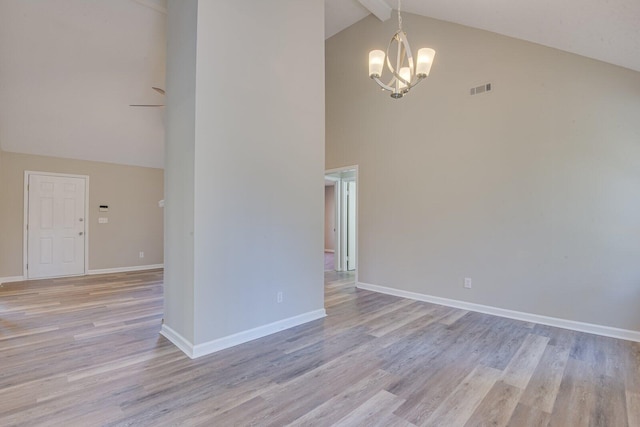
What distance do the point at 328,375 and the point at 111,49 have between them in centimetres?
518

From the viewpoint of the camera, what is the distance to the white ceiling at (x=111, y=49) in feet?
9.06

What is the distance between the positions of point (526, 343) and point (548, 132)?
94.2 inches

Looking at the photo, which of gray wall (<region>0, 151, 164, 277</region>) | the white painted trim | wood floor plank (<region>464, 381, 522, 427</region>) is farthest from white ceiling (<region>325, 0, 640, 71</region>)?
the white painted trim

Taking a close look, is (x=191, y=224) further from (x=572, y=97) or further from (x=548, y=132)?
(x=572, y=97)

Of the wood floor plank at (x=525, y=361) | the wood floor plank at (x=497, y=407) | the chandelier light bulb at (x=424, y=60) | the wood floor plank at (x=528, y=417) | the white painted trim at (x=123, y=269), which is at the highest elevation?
the chandelier light bulb at (x=424, y=60)

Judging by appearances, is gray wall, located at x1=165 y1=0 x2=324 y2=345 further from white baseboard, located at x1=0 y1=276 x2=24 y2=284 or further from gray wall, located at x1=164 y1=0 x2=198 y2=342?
white baseboard, located at x1=0 y1=276 x2=24 y2=284

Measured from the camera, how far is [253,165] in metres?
3.07

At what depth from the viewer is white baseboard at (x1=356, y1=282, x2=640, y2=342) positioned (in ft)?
10.3

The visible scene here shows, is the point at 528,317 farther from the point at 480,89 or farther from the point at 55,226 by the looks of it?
the point at 55,226

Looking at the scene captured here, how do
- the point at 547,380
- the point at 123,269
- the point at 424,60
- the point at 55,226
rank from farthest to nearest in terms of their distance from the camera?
the point at 123,269 → the point at 55,226 → the point at 424,60 → the point at 547,380

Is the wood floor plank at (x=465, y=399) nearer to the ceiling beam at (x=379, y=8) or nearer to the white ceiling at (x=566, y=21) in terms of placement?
the white ceiling at (x=566, y=21)

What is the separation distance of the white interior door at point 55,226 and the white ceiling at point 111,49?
2.18 feet

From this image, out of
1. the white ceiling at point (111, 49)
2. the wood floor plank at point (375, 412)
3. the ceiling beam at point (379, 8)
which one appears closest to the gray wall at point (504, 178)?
the ceiling beam at point (379, 8)

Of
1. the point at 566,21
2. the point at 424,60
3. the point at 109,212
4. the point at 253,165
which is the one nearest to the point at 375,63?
the point at 424,60
